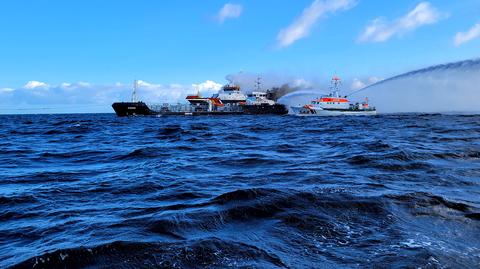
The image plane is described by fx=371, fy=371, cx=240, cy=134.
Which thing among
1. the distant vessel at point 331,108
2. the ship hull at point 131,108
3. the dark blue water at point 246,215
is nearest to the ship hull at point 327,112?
the distant vessel at point 331,108

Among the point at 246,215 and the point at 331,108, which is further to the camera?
the point at 331,108

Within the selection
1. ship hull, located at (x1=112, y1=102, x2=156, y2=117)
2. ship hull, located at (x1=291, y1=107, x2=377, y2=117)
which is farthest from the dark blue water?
ship hull, located at (x1=112, y1=102, x2=156, y2=117)

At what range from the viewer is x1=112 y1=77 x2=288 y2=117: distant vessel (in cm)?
9769

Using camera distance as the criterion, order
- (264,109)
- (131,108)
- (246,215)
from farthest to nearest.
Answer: (264,109), (131,108), (246,215)

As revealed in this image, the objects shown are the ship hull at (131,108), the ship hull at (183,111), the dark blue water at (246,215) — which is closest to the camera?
the dark blue water at (246,215)

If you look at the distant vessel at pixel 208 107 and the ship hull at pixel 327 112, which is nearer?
the ship hull at pixel 327 112

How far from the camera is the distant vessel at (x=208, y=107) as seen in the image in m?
97.7

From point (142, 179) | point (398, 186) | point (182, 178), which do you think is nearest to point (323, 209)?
point (398, 186)

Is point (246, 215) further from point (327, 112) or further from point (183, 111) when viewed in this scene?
point (183, 111)

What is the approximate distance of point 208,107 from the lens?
369 ft

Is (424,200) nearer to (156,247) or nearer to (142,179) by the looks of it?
(156,247)

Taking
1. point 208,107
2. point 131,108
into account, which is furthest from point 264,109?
point 131,108

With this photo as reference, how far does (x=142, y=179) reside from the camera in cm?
1212

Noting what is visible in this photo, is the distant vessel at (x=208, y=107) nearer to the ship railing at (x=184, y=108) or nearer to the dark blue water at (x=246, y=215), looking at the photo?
the ship railing at (x=184, y=108)
